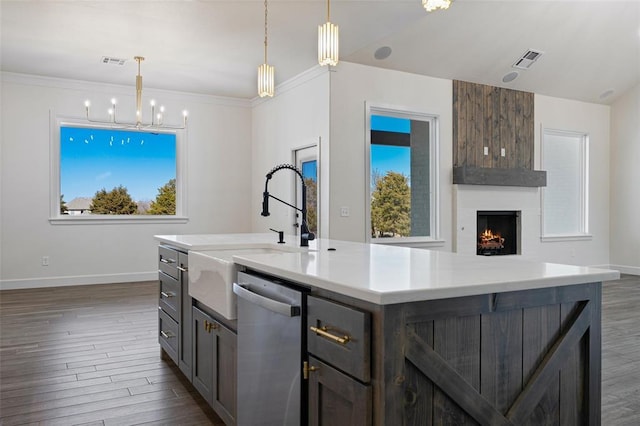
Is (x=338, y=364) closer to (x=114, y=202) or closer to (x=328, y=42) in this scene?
(x=328, y=42)

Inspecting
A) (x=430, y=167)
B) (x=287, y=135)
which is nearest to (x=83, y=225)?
(x=287, y=135)

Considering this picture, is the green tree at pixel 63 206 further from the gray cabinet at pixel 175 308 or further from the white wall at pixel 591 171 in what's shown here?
the white wall at pixel 591 171

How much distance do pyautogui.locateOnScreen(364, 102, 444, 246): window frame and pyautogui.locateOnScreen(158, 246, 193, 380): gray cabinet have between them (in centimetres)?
310

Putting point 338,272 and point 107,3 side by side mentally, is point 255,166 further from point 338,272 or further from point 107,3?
point 338,272

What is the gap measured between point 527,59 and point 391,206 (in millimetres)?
2812

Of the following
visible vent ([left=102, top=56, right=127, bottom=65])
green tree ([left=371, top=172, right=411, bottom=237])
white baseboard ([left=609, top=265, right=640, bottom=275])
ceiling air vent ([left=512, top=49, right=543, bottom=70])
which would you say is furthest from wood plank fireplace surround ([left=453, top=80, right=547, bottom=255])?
visible vent ([left=102, top=56, right=127, bottom=65])

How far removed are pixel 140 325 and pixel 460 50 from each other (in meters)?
4.88

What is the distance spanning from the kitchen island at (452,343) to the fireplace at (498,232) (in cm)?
562

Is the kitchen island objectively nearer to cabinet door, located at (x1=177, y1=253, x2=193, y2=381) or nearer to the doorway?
cabinet door, located at (x1=177, y1=253, x2=193, y2=381)

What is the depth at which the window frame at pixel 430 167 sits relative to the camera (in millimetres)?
5996

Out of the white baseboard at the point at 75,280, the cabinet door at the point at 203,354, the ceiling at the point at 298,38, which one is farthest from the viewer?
the white baseboard at the point at 75,280

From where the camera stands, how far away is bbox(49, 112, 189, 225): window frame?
6641 mm

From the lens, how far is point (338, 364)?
1.35 metres

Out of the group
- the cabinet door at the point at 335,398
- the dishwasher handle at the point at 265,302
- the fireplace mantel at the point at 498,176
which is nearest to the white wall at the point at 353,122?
the fireplace mantel at the point at 498,176
